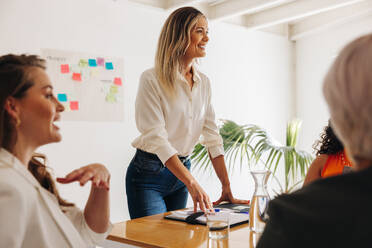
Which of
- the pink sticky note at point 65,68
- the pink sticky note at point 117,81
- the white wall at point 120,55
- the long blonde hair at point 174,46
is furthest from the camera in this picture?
the pink sticky note at point 117,81

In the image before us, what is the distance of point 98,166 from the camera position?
4.10 feet

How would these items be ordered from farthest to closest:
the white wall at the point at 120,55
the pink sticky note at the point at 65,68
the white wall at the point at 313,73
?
the white wall at the point at 313,73, the pink sticky note at the point at 65,68, the white wall at the point at 120,55

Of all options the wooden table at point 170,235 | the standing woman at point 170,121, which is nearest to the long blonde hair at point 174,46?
the standing woman at point 170,121

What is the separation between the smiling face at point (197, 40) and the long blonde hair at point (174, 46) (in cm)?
2

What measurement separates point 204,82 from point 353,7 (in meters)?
3.23

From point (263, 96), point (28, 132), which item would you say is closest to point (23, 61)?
point (28, 132)

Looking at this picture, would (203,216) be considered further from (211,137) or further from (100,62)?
(100,62)

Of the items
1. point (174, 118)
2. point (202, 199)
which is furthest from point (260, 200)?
point (174, 118)

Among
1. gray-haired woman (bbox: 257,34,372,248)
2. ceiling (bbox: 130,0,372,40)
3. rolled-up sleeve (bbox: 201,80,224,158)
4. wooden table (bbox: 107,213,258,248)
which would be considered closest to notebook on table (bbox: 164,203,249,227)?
wooden table (bbox: 107,213,258,248)

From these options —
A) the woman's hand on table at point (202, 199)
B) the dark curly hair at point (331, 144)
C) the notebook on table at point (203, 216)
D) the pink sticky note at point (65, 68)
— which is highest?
the pink sticky note at point (65, 68)

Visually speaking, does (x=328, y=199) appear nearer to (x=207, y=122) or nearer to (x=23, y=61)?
(x=23, y=61)

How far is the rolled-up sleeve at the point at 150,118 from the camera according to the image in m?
2.00

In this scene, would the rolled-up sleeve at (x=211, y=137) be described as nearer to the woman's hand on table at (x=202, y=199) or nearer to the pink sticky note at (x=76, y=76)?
the woman's hand on table at (x=202, y=199)

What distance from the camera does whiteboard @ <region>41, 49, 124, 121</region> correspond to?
347 cm
